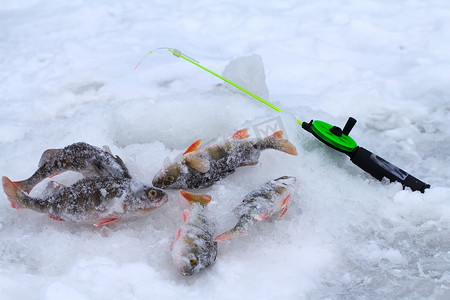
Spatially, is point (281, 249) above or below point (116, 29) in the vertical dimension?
below

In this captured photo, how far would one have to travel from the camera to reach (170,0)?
7082 mm

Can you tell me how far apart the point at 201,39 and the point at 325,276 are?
4.52 meters

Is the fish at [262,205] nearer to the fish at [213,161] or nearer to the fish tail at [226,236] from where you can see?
the fish tail at [226,236]

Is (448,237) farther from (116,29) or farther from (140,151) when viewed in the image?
(116,29)

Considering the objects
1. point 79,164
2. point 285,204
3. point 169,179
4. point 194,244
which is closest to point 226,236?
point 194,244

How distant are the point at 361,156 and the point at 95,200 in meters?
1.98

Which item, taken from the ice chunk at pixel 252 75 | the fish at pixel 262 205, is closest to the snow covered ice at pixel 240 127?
the ice chunk at pixel 252 75

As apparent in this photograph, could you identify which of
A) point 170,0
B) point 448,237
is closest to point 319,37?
point 170,0

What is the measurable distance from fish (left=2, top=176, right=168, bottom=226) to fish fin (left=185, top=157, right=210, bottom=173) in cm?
31

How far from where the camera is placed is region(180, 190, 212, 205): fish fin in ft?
8.35

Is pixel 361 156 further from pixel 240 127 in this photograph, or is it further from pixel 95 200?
pixel 95 200

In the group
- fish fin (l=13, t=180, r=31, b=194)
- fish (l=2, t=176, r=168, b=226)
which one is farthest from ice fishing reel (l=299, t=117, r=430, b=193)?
fish fin (l=13, t=180, r=31, b=194)

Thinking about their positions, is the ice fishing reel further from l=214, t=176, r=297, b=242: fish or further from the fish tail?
the fish tail

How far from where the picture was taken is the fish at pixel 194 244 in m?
2.14
